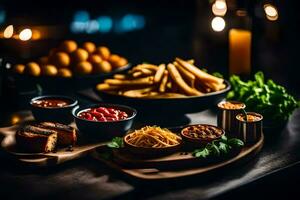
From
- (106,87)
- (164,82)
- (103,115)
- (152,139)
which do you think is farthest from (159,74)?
(152,139)

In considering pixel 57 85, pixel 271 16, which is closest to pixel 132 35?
pixel 57 85

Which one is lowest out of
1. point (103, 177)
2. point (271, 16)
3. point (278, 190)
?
point (278, 190)

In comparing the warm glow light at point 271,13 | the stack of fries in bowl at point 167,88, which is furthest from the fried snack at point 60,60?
the warm glow light at point 271,13

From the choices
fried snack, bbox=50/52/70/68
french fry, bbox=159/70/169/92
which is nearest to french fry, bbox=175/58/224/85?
french fry, bbox=159/70/169/92

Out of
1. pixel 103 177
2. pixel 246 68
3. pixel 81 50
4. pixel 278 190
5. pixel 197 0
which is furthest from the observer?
pixel 197 0

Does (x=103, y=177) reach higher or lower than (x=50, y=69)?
lower

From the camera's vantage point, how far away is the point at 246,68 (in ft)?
13.2

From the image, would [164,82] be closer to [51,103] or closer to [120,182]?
[51,103]

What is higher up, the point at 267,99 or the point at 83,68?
the point at 83,68

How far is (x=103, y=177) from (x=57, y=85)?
4.35 feet

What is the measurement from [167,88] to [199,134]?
0.64 metres

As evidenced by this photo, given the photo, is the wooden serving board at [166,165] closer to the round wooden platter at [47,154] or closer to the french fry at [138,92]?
the round wooden platter at [47,154]

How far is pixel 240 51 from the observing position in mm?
3992

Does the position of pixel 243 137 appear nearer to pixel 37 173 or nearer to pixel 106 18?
pixel 37 173
